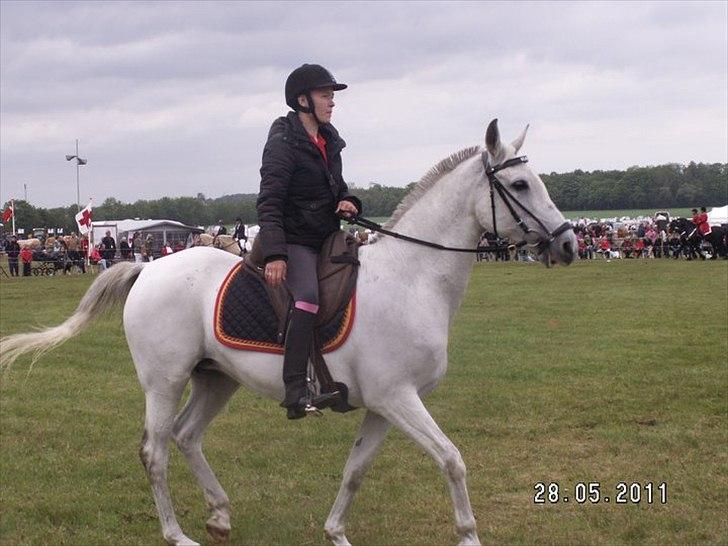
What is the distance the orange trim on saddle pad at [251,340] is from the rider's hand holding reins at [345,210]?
1.96ft

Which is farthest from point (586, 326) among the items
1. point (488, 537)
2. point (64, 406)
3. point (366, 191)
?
point (488, 537)

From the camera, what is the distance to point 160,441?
7.16m

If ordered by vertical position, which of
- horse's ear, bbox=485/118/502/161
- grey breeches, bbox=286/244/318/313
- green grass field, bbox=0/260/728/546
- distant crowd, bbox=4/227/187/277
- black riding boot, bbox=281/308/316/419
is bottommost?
green grass field, bbox=0/260/728/546

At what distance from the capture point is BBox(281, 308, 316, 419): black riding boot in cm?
638

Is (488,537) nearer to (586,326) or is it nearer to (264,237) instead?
(264,237)

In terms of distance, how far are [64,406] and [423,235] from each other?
709 cm

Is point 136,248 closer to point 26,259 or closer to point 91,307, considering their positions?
point 26,259

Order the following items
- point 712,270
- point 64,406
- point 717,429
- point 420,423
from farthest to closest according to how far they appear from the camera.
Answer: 1. point 712,270
2. point 64,406
3. point 717,429
4. point 420,423

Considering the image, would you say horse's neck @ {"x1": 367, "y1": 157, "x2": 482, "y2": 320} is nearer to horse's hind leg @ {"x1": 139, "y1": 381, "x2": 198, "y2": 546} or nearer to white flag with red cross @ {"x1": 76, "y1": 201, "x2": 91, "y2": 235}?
horse's hind leg @ {"x1": 139, "y1": 381, "x2": 198, "y2": 546}

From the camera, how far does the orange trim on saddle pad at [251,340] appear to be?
6.43 m

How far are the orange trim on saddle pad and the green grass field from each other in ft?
4.45

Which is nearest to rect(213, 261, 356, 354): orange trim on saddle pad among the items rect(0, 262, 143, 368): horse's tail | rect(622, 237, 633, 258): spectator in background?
rect(0, 262, 143, 368): horse's tail

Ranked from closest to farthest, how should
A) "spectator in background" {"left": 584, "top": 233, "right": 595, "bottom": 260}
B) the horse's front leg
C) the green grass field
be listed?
the horse's front leg → the green grass field → "spectator in background" {"left": 584, "top": 233, "right": 595, "bottom": 260}

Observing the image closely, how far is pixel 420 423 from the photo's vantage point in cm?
614
